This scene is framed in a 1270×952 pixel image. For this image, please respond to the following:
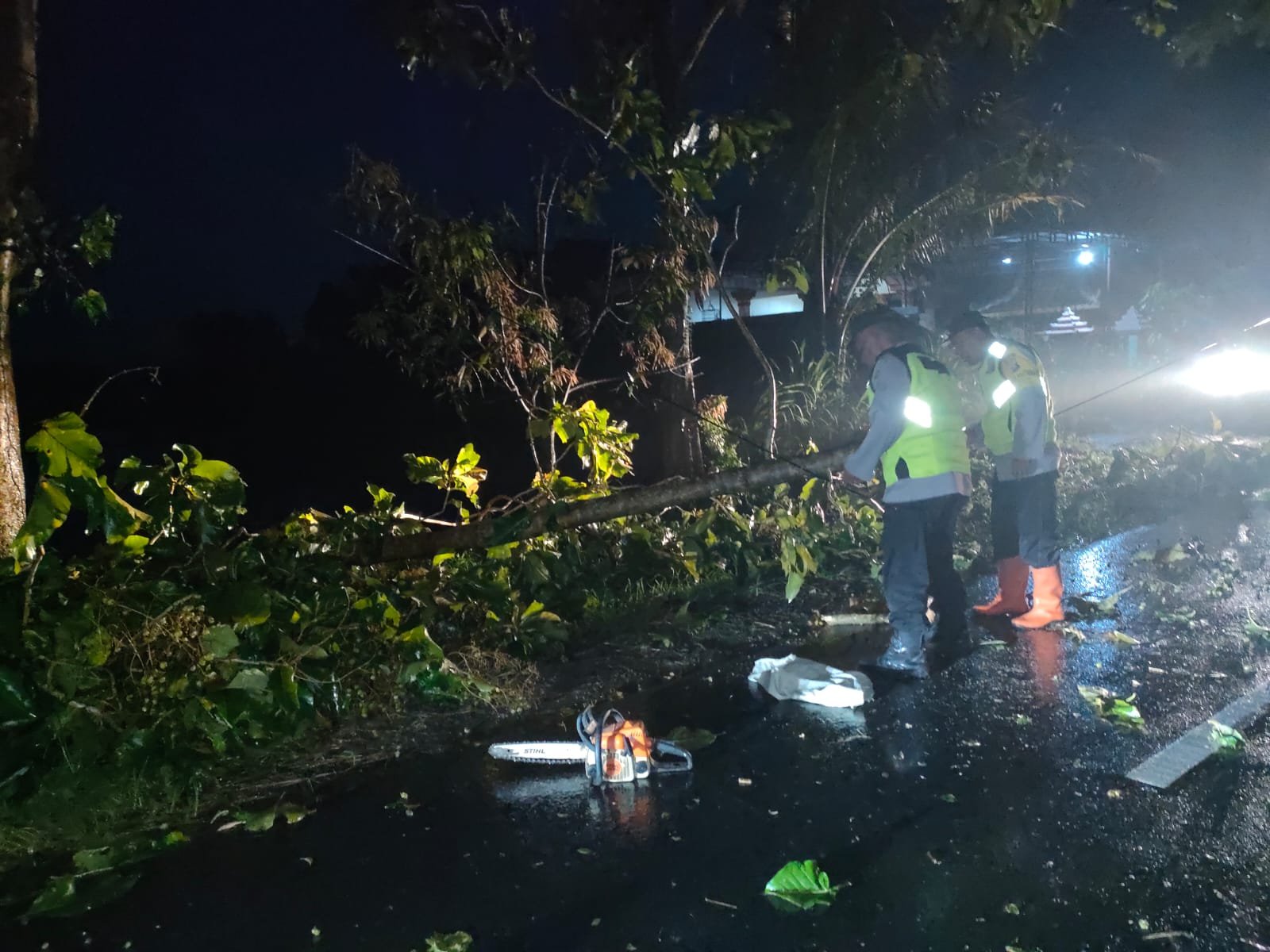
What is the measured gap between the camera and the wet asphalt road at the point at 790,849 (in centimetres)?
254

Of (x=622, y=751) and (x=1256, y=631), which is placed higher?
(x=622, y=751)

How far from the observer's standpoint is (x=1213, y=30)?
362 inches

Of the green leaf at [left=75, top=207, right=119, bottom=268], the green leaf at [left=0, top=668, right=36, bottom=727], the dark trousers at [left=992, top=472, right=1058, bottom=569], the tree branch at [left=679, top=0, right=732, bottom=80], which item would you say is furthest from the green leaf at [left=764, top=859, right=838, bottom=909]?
the tree branch at [left=679, top=0, right=732, bottom=80]

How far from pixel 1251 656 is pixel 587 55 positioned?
18.3ft

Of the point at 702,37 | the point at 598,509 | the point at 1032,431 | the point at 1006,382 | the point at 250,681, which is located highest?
the point at 702,37

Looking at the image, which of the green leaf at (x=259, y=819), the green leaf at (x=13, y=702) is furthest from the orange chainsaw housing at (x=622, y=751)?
the green leaf at (x=13, y=702)

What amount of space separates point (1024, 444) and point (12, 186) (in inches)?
210

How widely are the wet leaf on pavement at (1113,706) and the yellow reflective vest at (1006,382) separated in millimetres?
1560

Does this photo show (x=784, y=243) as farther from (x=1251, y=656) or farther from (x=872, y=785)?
(x=872, y=785)

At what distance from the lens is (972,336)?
5.18m

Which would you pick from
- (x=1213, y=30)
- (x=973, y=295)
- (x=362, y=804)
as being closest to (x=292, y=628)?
(x=362, y=804)

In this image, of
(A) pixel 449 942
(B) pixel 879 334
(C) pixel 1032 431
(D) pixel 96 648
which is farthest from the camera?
(C) pixel 1032 431

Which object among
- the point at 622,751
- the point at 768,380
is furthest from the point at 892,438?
the point at 768,380

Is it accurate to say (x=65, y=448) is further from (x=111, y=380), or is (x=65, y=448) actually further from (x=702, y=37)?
(x=702, y=37)
